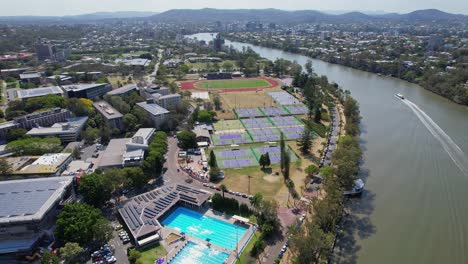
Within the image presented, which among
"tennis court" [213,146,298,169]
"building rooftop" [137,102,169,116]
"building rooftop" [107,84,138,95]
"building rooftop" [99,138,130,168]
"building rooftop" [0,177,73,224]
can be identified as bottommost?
"tennis court" [213,146,298,169]

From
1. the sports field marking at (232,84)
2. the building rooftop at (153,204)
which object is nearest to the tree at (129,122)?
the building rooftop at (153,204)

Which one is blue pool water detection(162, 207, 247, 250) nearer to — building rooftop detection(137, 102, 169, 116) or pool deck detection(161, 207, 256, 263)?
pool deck detection(161, 207, 256, 263)

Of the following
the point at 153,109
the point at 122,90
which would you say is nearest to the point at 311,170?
the point at 153,109

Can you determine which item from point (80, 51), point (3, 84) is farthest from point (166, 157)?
point (80, 51)

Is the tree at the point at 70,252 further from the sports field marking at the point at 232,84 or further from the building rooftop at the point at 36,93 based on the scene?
the sports field marking at the point at 232,84

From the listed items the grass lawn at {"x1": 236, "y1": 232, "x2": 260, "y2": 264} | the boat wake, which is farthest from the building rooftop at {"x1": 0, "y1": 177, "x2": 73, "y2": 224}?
the boat wake

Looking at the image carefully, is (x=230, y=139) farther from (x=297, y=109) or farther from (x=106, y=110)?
(x=106, y=110)
